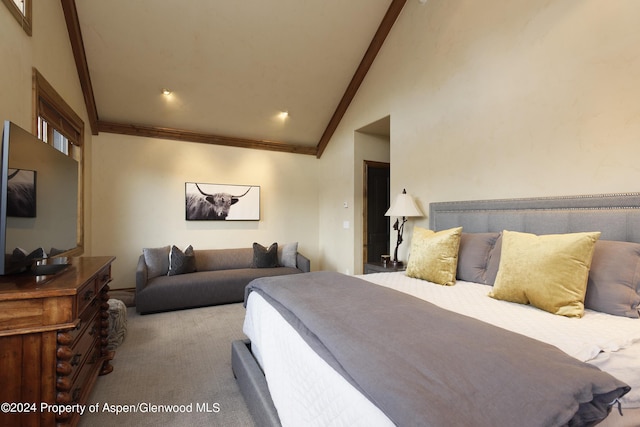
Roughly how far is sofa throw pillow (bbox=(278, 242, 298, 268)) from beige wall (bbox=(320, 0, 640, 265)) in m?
1.93

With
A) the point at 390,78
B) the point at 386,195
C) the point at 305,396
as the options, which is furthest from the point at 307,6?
the point at 305,396

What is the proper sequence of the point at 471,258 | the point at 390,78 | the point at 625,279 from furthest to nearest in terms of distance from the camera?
the point at 390,78 → the point at 471,258 → the point at 625,279

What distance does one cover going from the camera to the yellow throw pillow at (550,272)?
154 centimetres

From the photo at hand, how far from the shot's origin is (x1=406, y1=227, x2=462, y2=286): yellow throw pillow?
2314 millimetres

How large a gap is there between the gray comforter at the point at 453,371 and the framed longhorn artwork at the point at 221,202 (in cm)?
379

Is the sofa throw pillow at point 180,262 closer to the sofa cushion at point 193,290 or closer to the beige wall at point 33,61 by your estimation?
the sofa cushion at point 193,290

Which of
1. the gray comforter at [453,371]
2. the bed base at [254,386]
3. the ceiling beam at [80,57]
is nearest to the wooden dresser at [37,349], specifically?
the bed base at [254,386]

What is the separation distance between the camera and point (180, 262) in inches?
160

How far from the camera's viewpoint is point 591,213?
6.23 ft

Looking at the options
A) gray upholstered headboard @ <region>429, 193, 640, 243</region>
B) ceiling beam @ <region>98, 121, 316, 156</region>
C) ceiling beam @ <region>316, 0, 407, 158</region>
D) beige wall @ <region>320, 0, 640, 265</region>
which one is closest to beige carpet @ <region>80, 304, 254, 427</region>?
gray upholstered headboard @ <region>429, 193, 640, 243</region>

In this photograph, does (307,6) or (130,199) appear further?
(130,199)

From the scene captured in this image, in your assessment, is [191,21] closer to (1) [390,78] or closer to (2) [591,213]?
(1) [390,78]

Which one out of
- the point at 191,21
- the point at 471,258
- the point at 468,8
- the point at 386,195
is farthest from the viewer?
the point at 386,195

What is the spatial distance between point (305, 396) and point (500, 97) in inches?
106
